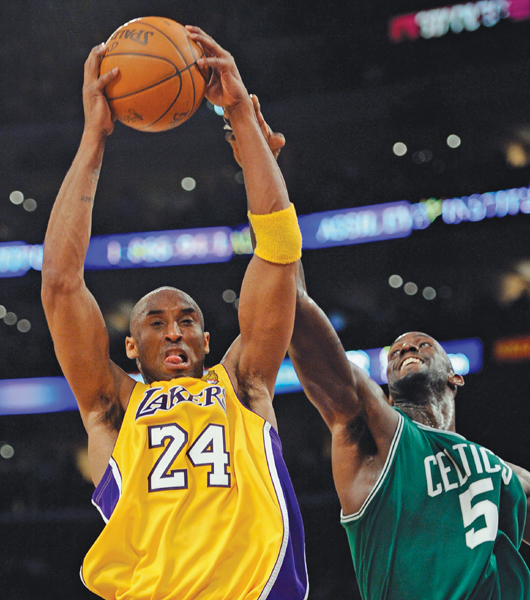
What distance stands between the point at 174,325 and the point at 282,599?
3.27 feet

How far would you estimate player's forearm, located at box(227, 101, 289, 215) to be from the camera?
8.07 ft

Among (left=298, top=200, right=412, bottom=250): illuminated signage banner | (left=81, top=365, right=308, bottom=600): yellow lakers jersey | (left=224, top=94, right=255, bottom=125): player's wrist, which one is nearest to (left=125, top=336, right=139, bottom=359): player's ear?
(left=81, top=365, right=308, bottom=600): yellow lakers jersey

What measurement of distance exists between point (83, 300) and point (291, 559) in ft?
3.31

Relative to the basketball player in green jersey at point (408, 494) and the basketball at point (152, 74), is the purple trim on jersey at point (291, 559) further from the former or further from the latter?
the basketball at point (152, 74)

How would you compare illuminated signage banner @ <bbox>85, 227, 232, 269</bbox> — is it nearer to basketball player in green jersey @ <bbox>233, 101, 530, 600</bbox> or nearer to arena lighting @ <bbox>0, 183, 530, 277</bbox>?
arena lighting @ <bbox>0, 183, 530, 277</bbox>

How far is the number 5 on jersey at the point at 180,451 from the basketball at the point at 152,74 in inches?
41.3

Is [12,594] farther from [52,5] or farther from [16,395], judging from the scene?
[52,5]

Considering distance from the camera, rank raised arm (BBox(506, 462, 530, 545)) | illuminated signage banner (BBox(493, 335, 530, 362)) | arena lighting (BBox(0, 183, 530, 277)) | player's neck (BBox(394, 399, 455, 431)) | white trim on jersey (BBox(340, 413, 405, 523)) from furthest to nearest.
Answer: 1. arena lighting (BBox(0, 183, 530, 277))
2. illuminated signage banner (BBox(493, 335, 530, 362))
3. player's neck (BBox(394, 399, 455, 431))
4. raised arm (BBox(506, 462, 530, 545))
5. white trim on jersey (BBox(340, 413, 405, 523))

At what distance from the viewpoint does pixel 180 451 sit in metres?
2.20

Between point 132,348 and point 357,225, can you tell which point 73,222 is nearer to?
point 132,348

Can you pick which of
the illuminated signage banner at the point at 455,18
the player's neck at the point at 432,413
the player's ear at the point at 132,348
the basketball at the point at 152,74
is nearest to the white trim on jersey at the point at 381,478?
the player's neck at the point at 432,413

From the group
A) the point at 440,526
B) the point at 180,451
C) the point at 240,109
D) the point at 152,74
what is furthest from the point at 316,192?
the point at 180,451

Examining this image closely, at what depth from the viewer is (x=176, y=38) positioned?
8.23ft

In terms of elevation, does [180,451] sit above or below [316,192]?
below
